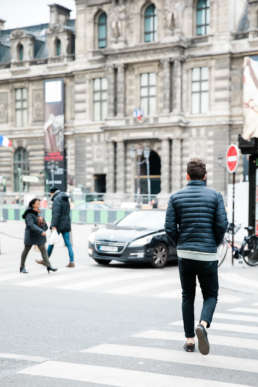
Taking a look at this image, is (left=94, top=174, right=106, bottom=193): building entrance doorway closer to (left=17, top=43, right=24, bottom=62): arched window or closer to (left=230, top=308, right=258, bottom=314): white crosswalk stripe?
(left=17, top=43, right=24, bottom=62): arched window

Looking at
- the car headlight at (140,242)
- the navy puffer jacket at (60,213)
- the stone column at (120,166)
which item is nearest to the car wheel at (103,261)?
the car headlight at (140,242)

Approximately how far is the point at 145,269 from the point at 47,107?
38960 mm

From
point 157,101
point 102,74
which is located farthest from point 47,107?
point 157,101

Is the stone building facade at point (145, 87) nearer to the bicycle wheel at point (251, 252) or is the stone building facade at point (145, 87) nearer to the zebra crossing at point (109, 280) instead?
the bicycle wheel at point (251, 252)

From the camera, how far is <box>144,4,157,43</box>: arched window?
49156mm

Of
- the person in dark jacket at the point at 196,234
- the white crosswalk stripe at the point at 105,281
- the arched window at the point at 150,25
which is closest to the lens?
the person in dark jacket at the point at 196,234

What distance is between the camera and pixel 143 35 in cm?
4941

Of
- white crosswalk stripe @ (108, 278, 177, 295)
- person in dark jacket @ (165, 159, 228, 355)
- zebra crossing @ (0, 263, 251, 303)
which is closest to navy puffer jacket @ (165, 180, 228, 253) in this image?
person in dark jacket @ (165, 159, 228, 355)

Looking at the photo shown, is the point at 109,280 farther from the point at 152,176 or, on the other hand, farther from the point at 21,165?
the point at 21,165

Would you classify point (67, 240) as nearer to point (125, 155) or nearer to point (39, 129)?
point (125, 155)

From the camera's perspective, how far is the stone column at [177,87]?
4750cm

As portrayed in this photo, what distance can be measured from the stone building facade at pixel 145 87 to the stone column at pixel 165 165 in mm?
70

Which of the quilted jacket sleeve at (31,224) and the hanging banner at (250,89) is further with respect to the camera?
the hanging banner at (250,89)

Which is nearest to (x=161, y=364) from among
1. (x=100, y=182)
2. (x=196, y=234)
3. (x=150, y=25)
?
(x=196, y=234)
